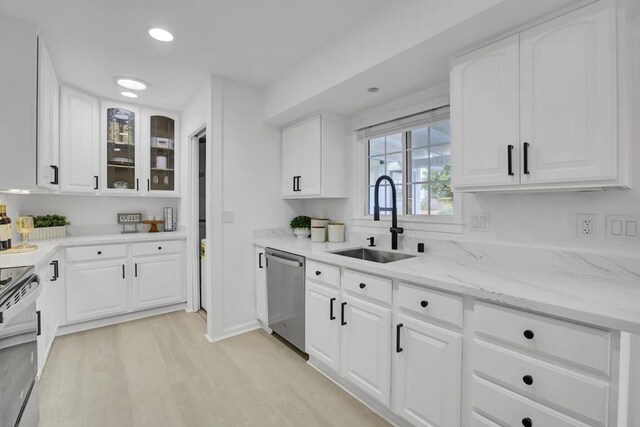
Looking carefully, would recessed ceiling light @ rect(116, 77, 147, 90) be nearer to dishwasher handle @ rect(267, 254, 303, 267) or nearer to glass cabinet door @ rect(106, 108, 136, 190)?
glass cabinet door @ rect(106, 108, 136, 190)

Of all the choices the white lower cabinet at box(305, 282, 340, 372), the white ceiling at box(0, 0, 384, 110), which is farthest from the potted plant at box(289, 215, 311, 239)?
the white ceiling at box(0, 0, 384, 110)

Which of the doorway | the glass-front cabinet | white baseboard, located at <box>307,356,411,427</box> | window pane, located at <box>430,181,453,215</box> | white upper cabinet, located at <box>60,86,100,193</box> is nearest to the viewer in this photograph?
white baseboard, located at <box>307,356,411,427</box>

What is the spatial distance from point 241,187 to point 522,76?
7.52ft

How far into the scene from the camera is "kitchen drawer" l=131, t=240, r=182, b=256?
3.20 metres

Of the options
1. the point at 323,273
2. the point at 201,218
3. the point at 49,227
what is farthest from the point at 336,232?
the point at 49,227

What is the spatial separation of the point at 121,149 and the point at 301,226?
7.39ft

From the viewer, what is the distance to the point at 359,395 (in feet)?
6.33

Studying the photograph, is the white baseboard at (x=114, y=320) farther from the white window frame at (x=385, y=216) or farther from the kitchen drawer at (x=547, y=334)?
the kitchen drawer at (x=547, y=334)

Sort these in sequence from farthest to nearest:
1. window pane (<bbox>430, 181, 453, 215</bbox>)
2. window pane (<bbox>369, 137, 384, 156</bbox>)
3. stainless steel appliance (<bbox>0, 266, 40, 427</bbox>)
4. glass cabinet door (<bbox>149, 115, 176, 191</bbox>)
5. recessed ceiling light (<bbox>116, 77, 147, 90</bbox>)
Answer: glass cabinet door (<bbox>149, 115, 176, 191</bbox>) < recessed ceiling light (<bbox>116, 77, 147, 90</bbox>) < window pane (<bbox>369, 137, 384, 156</bbox>) < window pane (<bbox>430, 181, 453, 215</bbox>) < stainless steel appliance (<bbox>0, 266, 40, 427</bbox>)

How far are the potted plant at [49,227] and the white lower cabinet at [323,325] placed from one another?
2.75 meters

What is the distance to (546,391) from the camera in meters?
1.09

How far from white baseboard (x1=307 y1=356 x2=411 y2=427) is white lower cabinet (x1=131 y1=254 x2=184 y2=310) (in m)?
1.91

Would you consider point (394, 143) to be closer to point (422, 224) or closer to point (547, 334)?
point (422, 224)

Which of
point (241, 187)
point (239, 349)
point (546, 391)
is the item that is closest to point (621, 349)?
point (546, 391)
